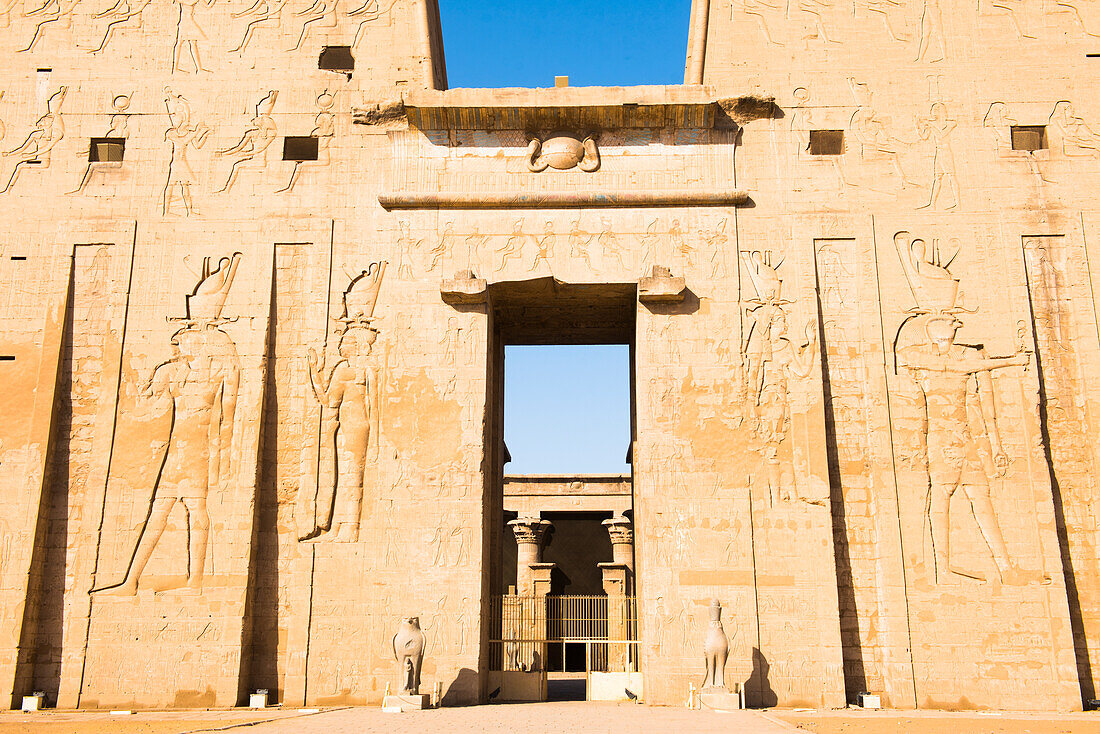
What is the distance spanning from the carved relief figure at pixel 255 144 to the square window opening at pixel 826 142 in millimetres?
8457

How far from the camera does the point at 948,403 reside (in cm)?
1345

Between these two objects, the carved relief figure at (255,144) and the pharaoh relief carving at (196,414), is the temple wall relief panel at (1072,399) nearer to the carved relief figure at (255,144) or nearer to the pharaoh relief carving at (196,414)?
the carved relief figure at (255,144)

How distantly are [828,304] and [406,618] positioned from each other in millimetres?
7620

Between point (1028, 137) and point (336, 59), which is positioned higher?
point (336, 59)

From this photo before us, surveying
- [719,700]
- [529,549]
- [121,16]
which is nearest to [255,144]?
[121,16]

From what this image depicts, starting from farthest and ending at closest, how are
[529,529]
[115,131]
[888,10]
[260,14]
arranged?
[529,529] → [260,14] → [888,10] → [115,131]

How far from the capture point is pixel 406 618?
41.1 ft

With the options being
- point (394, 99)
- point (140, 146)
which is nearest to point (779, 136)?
point (394, 99)

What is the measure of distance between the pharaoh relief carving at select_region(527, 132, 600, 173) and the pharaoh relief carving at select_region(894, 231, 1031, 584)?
4.80 m

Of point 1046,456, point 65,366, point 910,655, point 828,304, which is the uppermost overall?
point 828,304

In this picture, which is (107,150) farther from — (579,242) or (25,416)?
(579,242)

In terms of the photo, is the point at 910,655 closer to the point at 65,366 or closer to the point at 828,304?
the point at 828,304

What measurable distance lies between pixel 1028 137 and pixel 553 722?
1142 centimetres

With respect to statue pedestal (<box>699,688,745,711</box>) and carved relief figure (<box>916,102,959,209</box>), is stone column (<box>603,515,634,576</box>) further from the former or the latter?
carved relief figure (<box>916,102,959,209</box>)
